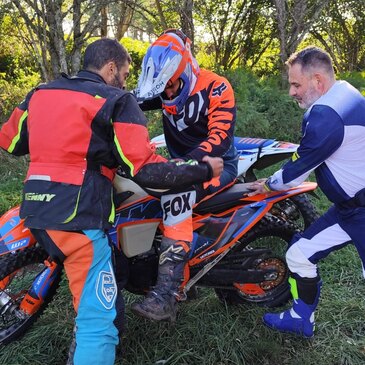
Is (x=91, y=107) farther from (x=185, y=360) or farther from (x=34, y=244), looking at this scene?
(x=185, y=360)

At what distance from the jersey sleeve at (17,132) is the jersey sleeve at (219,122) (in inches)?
35.6

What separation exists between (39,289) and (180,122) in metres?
1.38

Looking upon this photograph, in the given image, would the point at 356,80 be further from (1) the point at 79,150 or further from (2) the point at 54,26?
(1) the point at 79,150

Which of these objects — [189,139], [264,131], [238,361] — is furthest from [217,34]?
[238,361]

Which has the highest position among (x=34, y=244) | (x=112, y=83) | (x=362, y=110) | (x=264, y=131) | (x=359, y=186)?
(x=112, y=83)

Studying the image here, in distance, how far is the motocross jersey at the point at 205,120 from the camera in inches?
107

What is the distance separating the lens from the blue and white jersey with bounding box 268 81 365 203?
2.54 metres

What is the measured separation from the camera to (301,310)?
3.06m

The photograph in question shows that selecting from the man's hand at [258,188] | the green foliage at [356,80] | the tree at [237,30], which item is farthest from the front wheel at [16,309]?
the tree at [237,30]

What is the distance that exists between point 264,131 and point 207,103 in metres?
4.04

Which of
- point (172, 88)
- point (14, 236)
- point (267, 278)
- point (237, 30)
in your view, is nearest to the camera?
point (14, 236)

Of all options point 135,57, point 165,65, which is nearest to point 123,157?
point 165,65

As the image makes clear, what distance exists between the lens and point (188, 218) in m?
2.72

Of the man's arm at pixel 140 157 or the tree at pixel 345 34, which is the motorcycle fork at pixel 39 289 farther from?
the tree at pixel 345 34
